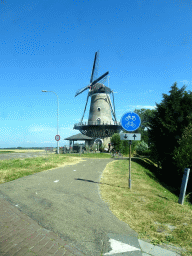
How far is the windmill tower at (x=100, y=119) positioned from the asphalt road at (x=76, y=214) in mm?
35707

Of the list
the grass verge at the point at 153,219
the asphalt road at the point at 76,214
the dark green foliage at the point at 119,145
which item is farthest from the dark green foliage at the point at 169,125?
the dark green foliage at the point at 119,145

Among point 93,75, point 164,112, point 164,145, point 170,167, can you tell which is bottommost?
point 170,167

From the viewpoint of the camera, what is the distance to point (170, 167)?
17.8 m

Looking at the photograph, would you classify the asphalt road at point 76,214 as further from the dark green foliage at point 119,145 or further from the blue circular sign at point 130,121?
the dark green foliage at point 119,145

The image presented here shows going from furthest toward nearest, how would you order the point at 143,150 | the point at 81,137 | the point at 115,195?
the point at 143,150 < the point at 81,137 < the point at 115,195

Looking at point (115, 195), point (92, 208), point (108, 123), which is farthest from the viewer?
point (108, 123)

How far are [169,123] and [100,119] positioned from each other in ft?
83.4

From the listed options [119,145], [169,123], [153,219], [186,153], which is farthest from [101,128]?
[153,219]

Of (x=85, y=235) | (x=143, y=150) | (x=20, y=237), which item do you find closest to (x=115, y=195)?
(x=85, y=235)

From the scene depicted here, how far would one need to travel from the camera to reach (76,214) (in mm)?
4391

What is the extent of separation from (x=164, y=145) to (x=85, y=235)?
16.7m

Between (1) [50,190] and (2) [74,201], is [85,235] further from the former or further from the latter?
(1) [50,190]

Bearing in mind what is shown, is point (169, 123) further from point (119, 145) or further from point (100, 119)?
point (100, 119)

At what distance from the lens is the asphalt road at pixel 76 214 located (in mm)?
3266
